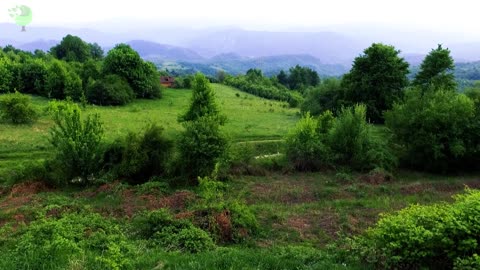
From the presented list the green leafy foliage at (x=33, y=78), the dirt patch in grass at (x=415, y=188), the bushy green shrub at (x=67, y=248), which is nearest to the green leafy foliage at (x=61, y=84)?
the green leafy foliage at (x=33, y=78)

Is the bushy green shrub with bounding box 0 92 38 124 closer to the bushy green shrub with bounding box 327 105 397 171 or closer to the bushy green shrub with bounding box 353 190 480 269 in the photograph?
the bushy green shrub with bounding box 327 105 397 171

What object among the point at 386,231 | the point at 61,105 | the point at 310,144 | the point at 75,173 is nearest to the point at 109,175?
the point at 75,173

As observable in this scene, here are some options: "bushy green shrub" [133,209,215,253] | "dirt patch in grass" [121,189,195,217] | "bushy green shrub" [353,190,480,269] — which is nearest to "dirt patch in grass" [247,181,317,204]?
"dirt patch in grass" [121,189,195,217]

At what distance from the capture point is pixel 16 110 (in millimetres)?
40250

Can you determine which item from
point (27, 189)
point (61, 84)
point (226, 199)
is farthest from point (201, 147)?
point (61, 84)

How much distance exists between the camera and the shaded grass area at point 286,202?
1811 centimetres

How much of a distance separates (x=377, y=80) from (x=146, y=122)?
87.6ft

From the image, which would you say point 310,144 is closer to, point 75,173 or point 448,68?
point 75,173

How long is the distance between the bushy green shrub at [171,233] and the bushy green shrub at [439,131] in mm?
21665

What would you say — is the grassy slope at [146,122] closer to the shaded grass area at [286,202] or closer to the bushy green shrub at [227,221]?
the shaded grass area at [286,202]

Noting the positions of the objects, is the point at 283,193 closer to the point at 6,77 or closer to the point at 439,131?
the point at 439,131

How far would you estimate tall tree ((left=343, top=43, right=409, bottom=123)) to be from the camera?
4678cm

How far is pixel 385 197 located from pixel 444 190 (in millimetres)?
4864

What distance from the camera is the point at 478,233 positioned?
33.7 ft
